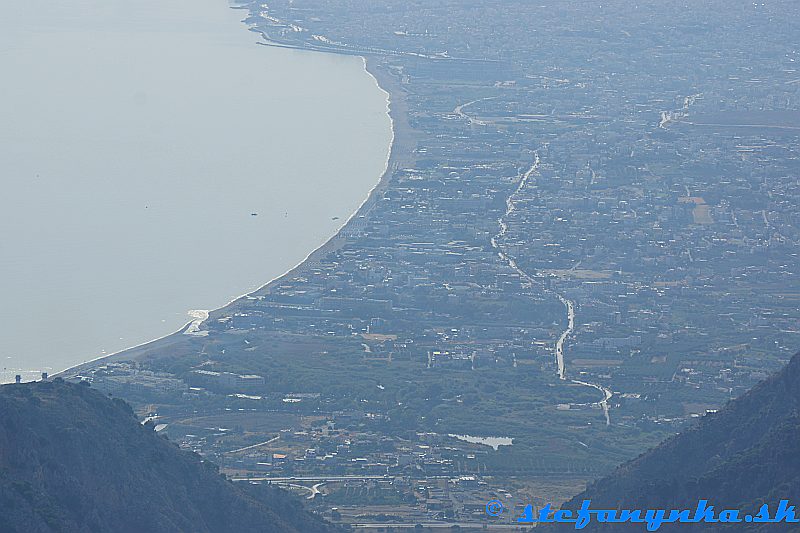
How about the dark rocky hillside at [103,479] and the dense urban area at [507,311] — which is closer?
the dark rocky hillside at [103,479]

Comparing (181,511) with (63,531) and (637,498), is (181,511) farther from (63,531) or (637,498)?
(637,498)

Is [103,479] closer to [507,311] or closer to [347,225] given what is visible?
[507,311]

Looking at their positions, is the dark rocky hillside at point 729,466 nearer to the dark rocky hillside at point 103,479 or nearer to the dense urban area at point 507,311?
the dense urban area at point 507,311

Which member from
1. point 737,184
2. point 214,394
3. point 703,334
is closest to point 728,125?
point 737,184

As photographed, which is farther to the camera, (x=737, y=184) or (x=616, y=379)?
(x=737, y=184)

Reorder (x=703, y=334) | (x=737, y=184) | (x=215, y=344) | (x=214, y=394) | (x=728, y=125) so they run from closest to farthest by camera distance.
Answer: (x=214, y=394) → (x=215, y=344) → (x=703, y=334) → (x=737, y=184) → (x=728, y=125)

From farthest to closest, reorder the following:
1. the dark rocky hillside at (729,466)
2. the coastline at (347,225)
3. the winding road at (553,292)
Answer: the coastline at (347,225) → the winding road at (553,292) → the dark rocky hillside at (729,466)

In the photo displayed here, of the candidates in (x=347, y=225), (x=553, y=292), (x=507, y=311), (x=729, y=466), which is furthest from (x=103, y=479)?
(x=347, y=225)

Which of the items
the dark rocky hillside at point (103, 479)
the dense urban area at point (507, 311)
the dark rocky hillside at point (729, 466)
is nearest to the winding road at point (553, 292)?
the dense urban area at point (507, 311)
